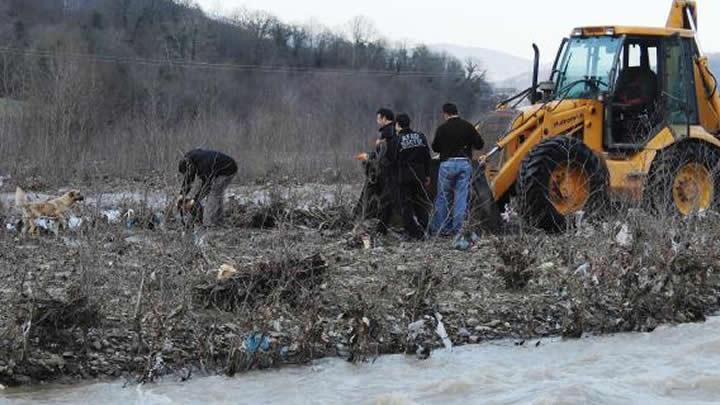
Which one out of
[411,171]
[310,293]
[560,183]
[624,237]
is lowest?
[310,293]

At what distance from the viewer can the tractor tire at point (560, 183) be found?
12.1 meters

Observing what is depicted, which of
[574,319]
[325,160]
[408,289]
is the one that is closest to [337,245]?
[408,289]

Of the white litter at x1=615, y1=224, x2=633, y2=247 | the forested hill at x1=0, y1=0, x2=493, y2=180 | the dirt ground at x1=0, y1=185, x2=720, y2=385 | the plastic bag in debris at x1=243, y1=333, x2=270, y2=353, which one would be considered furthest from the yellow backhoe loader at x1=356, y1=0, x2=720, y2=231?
the forested hill at x1=0, y1=0, x2=493, y2=180

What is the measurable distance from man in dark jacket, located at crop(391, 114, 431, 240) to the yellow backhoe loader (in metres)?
0.66

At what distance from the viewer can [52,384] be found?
288 inches

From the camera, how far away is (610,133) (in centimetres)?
1307

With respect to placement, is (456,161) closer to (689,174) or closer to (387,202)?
(387,202)

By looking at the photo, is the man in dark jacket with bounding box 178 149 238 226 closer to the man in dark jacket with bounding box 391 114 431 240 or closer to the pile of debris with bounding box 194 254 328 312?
the man in dark jacket with bounding box 391 114 431 240

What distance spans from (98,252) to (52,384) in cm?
212

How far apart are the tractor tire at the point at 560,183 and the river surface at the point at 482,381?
3384mm

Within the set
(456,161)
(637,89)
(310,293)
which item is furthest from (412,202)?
(310,293)

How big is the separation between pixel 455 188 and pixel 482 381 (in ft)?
14.8

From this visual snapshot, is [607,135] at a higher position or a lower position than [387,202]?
higher

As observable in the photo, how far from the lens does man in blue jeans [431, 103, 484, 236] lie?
1195 centimetres
